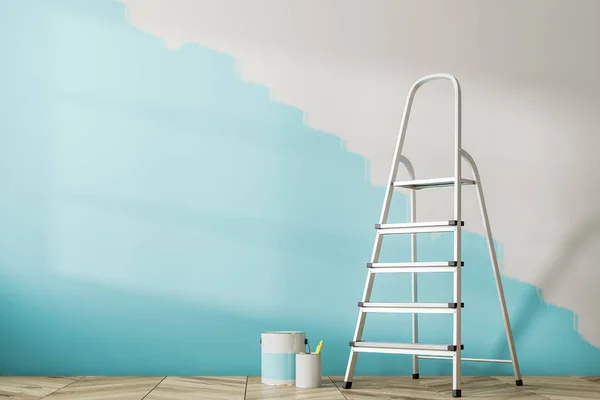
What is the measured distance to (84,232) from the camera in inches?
159

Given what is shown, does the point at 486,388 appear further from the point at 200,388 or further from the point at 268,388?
the point at 200,388

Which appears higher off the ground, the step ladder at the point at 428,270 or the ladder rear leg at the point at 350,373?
the step ladder at the point at 428,270

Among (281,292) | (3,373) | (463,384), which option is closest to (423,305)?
(463,384)

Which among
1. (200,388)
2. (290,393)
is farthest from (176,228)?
(290,393)

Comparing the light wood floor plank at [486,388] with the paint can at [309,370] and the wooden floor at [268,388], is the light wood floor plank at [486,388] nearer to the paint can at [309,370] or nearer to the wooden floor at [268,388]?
the wooden floor at [268,388]

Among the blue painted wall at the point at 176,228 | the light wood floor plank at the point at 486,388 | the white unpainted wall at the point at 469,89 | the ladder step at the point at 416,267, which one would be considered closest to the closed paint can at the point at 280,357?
the blue painted wall at the point at 176,228

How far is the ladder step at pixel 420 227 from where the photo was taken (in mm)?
3387

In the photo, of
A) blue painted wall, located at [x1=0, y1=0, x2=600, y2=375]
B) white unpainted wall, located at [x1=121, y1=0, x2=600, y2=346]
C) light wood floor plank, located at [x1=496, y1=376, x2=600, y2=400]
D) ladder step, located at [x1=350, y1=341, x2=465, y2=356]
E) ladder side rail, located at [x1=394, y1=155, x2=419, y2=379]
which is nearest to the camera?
ladder step, located at [x1=350, y1=341, x2=465, y2=356]

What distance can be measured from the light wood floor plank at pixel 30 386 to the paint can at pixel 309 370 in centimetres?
108

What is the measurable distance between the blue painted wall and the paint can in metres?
0.52

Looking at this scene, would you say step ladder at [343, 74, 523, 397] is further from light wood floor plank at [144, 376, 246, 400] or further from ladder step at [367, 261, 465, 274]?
light wood floor plank at [144, 376, 246, 400]

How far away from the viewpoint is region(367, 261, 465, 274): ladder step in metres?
3.34

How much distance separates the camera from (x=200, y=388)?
11.6 feet

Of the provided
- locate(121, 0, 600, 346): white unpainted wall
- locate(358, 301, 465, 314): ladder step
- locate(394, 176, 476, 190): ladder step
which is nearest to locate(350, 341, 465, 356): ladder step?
locate(358, 301, 465, 314): ladder step
